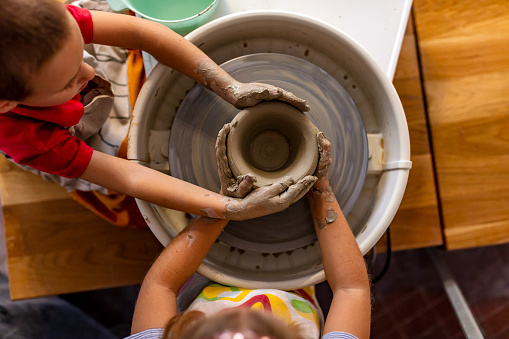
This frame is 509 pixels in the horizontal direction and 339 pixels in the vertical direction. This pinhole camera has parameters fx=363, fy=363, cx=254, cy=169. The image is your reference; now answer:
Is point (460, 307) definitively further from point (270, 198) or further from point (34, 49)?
point (34, 49)

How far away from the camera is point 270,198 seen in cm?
77

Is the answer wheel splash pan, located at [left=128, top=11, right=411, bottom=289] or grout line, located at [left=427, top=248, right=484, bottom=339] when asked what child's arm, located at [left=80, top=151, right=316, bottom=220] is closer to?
wheel splash pan, located at [left=128, top=11, right=411, bottom=289]

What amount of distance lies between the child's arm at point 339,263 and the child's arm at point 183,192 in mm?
88

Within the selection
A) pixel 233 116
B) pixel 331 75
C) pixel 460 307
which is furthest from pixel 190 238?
pixel 460 307

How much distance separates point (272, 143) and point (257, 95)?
0.16 meters

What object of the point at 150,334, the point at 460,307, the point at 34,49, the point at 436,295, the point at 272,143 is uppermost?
the point at 34,49

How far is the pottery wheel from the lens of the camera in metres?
0.92

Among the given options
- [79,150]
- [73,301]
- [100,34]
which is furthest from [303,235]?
[73,301]

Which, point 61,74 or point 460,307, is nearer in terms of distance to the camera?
point 61,74

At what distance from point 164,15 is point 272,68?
0.36 metres

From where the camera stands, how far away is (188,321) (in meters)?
0.66

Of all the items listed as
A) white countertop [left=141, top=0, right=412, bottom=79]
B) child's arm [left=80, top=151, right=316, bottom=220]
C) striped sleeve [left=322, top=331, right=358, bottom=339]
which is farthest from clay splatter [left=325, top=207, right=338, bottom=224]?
white countertop [left=141, top=0, right=412, bottom=79]

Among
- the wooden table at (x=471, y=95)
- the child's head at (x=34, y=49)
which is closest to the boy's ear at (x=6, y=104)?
the child's head at (x=34, y=49)

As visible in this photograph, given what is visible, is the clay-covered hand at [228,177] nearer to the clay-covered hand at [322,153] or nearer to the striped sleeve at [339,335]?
the clay-covered hand at [322,153]
